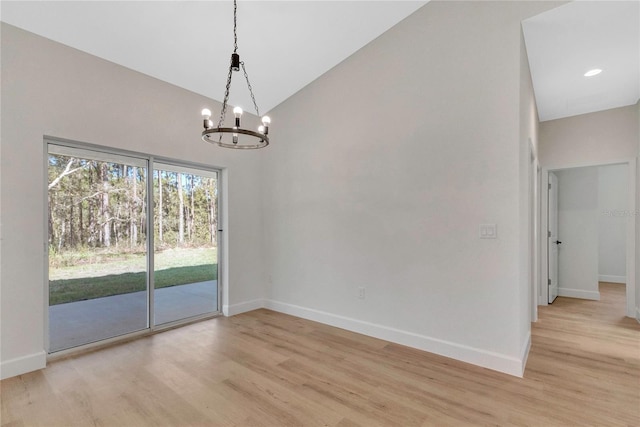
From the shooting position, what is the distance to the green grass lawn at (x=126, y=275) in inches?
120

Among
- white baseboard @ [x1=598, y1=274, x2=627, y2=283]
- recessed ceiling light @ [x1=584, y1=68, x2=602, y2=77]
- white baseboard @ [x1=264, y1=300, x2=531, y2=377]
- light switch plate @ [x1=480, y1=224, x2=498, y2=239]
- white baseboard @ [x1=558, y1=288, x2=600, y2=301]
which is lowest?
white baseboard @ [x1=598, y1=274, x2=627, y2=283]

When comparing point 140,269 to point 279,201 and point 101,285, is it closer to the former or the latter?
point 101,285

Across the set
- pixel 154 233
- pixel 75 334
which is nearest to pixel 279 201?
pixel 154 233

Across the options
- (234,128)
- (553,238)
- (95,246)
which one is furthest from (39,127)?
(553,238)

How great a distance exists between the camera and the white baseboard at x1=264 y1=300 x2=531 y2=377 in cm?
256

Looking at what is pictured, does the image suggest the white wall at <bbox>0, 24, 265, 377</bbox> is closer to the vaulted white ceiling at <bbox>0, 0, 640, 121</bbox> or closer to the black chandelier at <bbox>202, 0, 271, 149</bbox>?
the vaulted white ceiling at <bbox>0, 0, 640, 121</bbox>

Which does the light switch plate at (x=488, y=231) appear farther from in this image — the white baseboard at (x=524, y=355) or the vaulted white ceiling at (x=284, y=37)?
the vaulted white ceiling at (x=284, y=37)

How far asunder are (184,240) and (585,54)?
4940 mm

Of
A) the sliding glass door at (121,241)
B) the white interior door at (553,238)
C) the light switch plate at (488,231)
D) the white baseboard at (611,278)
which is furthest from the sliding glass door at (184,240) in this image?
the white baseboard at (611,278)

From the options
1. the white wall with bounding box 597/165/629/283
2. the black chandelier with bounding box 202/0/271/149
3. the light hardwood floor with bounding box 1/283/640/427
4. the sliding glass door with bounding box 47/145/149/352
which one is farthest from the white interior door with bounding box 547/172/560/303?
the sliding glass door with bounding box 47/145/149/352

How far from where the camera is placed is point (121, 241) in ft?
11.2

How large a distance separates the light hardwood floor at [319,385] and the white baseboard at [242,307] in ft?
2.56

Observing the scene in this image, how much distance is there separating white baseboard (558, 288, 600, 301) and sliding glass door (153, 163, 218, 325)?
5.85 m

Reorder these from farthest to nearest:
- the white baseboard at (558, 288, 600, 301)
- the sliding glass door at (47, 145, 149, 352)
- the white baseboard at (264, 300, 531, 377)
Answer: the white baseboard at (558, 288, 600, 301), the sliding glass door at (47, 145, 149, 352), the white baseboard at (264, 300, 531, 377)
